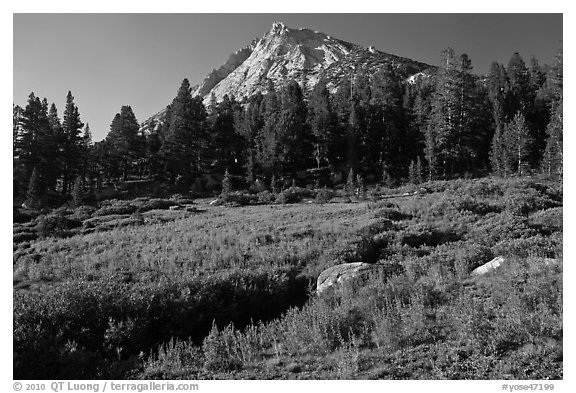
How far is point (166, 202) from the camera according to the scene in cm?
3541

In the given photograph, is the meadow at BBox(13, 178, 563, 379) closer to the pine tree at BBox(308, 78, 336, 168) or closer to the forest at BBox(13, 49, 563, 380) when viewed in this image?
the forest at BBox(13, 49, 563, 380)

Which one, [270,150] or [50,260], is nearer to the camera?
[50,260]

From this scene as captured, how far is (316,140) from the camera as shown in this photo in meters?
54.9

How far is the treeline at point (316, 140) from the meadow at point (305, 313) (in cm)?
3598

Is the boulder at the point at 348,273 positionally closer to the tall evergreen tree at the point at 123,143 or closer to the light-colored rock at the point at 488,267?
the light-colored rock at the point at 488,267

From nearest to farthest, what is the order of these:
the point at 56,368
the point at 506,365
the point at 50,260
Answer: the point at 506,365 < the point at 56,368 < the point at 50,260

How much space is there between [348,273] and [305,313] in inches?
89.6

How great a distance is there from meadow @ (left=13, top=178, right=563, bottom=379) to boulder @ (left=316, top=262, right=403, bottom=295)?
0.32 m

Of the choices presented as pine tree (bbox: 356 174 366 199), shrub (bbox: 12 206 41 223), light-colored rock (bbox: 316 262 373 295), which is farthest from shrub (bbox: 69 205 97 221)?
light-colored rock (bbox: 316 262 373 295)

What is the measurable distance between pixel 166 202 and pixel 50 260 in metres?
21.1

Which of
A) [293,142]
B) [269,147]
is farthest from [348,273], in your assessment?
[293,142]

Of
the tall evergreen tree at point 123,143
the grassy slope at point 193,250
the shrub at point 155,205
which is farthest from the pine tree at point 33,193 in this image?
the grassy slope at point 193,250

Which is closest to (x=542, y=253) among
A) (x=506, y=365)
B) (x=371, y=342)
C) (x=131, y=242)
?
(x=506, y=365)
